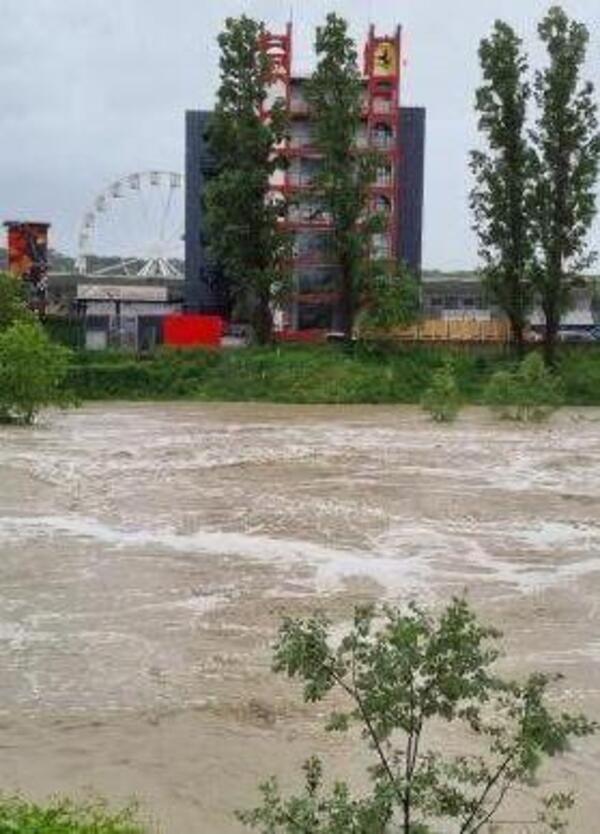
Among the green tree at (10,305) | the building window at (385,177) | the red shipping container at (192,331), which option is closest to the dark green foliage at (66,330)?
the red shipping container at (192,331)

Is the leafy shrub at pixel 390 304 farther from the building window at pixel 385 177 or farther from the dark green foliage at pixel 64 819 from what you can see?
the dark green foliage at pixel 64 819

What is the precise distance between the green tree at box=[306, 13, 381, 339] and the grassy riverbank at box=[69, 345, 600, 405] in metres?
2.90

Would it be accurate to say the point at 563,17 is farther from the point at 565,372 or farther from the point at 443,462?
the point at 443,462

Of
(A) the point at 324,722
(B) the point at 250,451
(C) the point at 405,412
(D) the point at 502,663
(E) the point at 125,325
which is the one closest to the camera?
(A) the point at 324,722

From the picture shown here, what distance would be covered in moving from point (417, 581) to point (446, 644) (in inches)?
356

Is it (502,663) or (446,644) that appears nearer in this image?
(446,644)

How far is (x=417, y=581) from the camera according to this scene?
14.8 meters

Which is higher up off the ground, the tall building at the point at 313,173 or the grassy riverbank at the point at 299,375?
the tall building at the point at 313,173

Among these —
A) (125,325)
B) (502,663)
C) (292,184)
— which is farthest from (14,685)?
(125,325)

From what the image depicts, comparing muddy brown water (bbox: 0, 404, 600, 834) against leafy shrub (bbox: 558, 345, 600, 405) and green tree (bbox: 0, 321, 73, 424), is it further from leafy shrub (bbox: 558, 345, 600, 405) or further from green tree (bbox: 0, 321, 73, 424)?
leafy shrub (bbox: 558, 345, 600, 405)

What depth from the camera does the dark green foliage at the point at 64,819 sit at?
5418 mm

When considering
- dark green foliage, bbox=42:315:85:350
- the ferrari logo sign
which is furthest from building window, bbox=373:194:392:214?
dark green foliage, bbox=42:315:85:350

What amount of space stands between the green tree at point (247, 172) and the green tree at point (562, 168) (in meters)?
8.86

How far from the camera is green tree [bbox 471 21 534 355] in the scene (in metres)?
44.1
